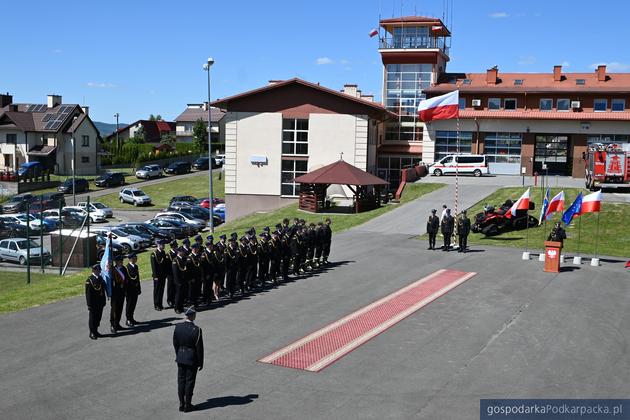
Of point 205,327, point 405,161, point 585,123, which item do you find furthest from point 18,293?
point 585,123

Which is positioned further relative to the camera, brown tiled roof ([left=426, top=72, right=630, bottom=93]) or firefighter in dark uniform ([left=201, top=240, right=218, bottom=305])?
brown tiled roof ([left=426, top=72, right=630, bottom=93])

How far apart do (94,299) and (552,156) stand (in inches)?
1924

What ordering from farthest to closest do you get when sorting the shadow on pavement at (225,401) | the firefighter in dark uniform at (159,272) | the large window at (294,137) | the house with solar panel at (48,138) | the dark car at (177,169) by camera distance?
1. the dark car at (177,169)
2. the house with solar panel at (48,138)
3. the large window at (294,137)
4. the firefighter in dark uniform at (159,272)
5. the shadow on pavement at (225,401)

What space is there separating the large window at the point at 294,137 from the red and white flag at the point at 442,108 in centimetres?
1792

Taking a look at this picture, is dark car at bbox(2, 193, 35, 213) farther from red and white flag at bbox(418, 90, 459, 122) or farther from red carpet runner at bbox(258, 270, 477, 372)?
red carpet runner at bbox(258, 270, 477, 372)

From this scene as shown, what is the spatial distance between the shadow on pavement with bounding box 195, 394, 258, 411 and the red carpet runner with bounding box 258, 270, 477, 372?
1.63m

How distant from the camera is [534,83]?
51000 millimetres

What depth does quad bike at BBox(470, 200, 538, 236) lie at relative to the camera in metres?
27.9

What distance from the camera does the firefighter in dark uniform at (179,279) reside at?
1520 cm

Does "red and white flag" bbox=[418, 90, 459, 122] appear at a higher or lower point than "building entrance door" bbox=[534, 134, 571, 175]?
higher

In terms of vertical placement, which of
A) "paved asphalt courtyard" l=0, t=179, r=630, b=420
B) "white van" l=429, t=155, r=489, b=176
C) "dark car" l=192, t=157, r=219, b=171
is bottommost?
"paved asphalt courtyard" l=0, t=179, r=630, b=420

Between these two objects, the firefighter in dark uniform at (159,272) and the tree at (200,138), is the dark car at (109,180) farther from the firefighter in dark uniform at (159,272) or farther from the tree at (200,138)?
the firefighter in dark uniform at (159,272)

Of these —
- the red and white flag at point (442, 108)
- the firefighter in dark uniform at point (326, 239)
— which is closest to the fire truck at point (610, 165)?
the red and white flag at point (442, 108)

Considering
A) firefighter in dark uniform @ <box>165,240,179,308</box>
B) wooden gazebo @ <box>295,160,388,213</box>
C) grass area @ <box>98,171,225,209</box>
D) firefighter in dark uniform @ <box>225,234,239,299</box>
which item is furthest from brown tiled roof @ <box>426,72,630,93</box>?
firefighter in dark uniform @ <box>165,240,179,308</box>
